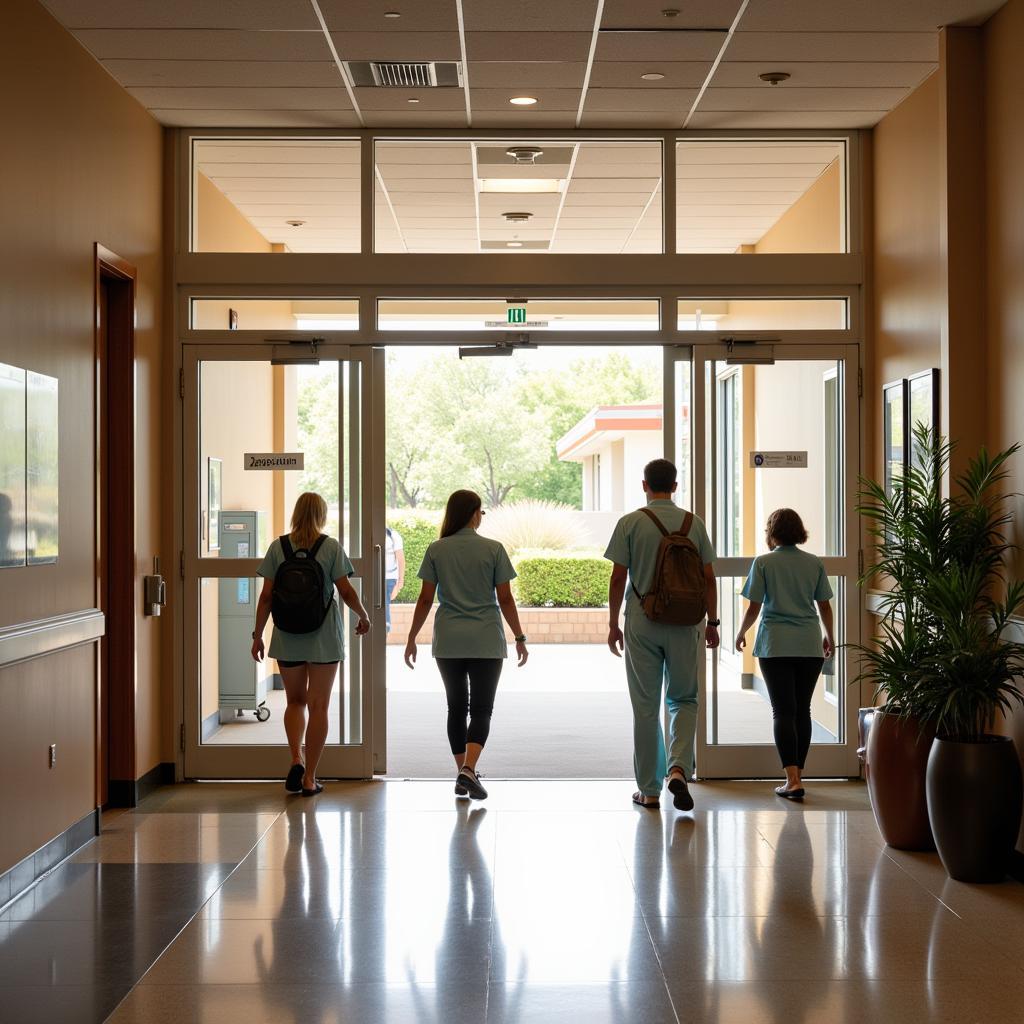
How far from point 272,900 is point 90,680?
1.61m

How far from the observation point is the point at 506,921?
435 centimetres

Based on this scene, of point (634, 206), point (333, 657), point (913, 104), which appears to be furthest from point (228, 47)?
point (913, 104)

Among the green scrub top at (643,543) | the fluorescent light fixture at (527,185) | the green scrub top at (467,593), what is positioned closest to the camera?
the green scrub top at (643,543)

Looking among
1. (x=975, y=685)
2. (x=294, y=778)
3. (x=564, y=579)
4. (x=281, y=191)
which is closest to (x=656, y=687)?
(x=975, y=685)

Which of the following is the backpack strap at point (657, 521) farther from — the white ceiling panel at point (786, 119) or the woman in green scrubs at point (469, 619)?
the white ceiling panel at point (786, 119)

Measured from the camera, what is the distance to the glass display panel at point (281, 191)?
22.7 feet

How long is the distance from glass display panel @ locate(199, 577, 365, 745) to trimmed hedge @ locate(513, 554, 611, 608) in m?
9.90

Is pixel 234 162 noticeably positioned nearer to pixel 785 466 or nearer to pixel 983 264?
pixel 785 466

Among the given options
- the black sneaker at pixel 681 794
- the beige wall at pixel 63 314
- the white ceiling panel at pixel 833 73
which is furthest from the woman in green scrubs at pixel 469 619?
the white ceiling panel at pixel 833 73

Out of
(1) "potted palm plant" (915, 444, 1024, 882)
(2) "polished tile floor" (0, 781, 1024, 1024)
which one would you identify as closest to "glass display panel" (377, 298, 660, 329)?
(1) "potted palm plant" (915, 444, 1024, 882)

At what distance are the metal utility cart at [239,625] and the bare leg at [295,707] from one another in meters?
0.49

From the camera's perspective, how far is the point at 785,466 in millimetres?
6773

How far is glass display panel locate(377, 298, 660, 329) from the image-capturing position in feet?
22.7

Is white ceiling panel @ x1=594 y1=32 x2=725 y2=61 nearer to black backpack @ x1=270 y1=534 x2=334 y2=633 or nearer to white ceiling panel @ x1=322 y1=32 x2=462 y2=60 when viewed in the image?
white ceiling panel @ x1=322 y1=32 x2=462 y2=60
